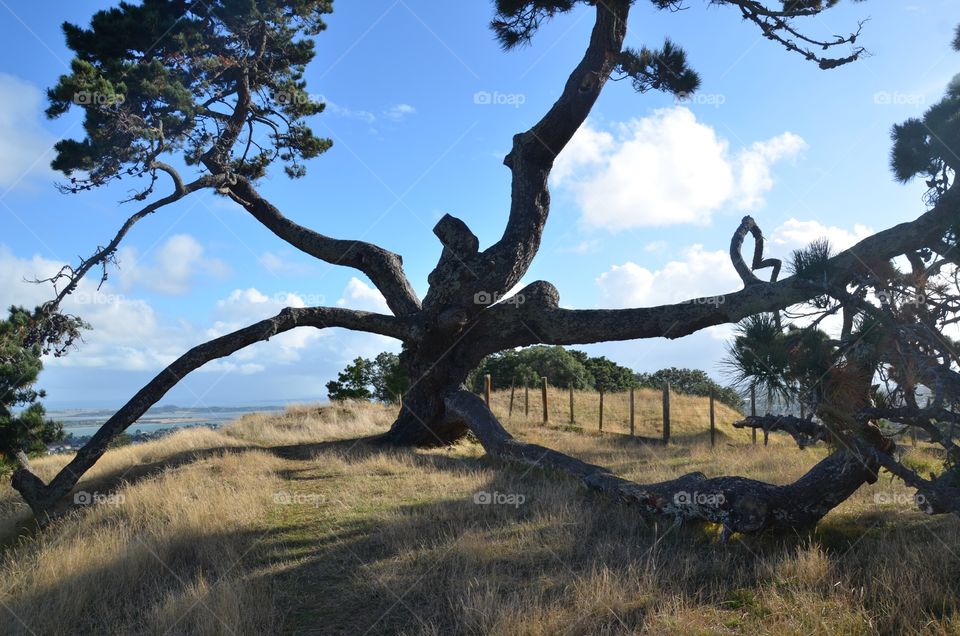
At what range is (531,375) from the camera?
1375 inches

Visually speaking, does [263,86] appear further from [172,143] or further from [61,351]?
[61,351]

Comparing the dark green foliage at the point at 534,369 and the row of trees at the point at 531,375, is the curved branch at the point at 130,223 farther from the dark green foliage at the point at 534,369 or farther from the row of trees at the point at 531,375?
the dark green foliage at the point at 534,369

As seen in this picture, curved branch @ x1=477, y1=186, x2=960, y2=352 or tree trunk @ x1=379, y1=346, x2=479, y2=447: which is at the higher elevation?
curved branch @ x1=477, y1=186, x2=960, y2=352

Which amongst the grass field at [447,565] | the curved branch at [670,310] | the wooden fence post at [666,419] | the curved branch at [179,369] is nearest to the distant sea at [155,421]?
the curved branch at [179,369]

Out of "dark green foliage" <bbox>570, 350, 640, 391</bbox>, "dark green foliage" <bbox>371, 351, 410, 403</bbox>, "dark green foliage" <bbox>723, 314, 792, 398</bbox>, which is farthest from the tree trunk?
"dark green foliage" <bbox>570, 350, 640, 391</bbox>

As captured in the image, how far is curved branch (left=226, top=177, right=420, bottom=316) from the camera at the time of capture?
12.1 metres

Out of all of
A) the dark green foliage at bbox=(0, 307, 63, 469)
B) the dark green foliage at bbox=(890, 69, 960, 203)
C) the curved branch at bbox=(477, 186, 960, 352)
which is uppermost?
the dark green foliage at bbox=(890, 69, 960, 203)

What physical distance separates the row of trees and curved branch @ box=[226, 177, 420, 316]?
10278 mm

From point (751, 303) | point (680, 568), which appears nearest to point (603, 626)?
point (680, 568)

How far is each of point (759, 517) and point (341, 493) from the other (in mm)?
5172

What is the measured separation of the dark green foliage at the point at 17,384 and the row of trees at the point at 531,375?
1369 centimetres

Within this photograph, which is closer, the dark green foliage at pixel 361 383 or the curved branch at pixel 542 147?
the curved branch at pixel 542 147

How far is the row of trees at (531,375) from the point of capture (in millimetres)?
28500

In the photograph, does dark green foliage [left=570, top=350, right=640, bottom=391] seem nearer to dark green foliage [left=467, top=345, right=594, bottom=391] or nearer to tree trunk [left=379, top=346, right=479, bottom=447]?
dark green foliage [left=467, top=345, right=594, bottom=391]
